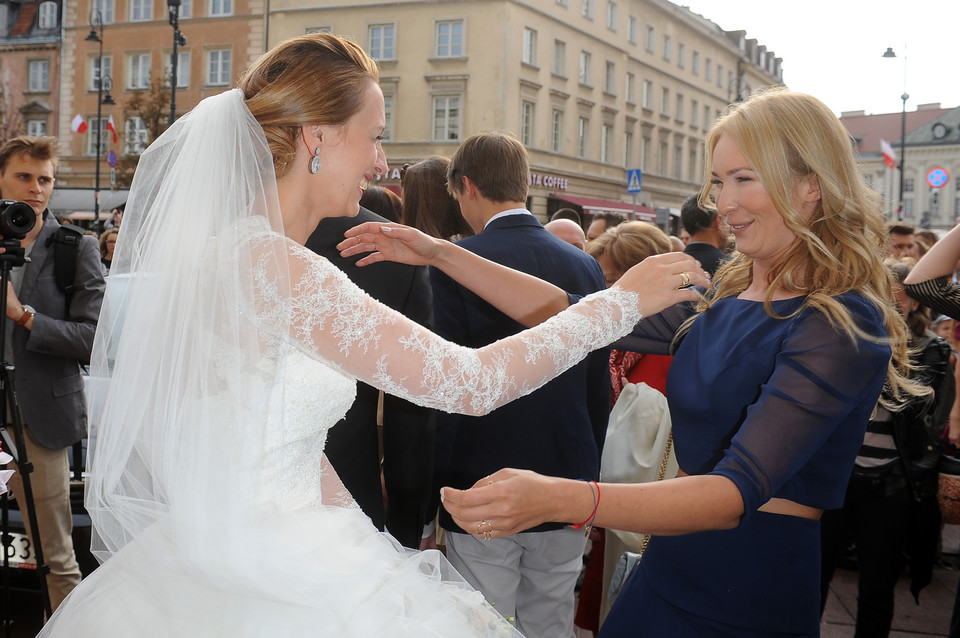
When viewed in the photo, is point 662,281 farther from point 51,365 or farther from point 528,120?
point 528,120

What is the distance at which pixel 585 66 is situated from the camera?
114 feet

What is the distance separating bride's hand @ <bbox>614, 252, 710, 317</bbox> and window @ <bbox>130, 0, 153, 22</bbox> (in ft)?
120

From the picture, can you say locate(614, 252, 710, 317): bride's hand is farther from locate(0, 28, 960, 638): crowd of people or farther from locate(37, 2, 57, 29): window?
locate(37, 2, 57, 29): window

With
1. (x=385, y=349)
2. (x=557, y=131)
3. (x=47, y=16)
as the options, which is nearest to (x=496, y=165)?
(x=385, y=349)

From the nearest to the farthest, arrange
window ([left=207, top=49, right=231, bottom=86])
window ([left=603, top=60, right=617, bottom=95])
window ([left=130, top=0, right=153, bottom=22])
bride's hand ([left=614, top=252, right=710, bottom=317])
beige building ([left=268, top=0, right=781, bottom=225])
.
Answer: bride's hand ([left=614, top=252, right=710, bottom=317]), beige building ([left=268, top=0, right=781, bottom=225]), window ([left=207, top=49, right=231, bottom=86]), window ([left=130, top=0, right=153, bottom=22]), window ([left=603, top=60, right=617, bottom=95])

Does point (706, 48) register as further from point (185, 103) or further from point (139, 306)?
point (139, 306)

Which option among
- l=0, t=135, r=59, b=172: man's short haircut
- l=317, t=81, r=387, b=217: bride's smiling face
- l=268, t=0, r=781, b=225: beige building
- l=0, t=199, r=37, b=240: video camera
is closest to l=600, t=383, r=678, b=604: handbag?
l=317, t=81, r=387, b=217: bride's smiling face

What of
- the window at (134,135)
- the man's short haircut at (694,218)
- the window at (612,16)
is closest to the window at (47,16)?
the window at (134,135)

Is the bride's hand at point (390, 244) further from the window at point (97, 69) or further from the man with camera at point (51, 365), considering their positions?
the window at point (97, 69)

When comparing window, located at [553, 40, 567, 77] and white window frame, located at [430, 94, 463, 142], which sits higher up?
window, located at [553, 40, 567, 77]

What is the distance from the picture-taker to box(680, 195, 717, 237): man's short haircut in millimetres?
5016

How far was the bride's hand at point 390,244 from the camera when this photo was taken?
98.3 inches

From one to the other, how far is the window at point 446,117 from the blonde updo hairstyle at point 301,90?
27812 millimetres

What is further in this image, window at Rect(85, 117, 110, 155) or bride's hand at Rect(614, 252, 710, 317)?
window at Rect(85, 117, 110, 155)
